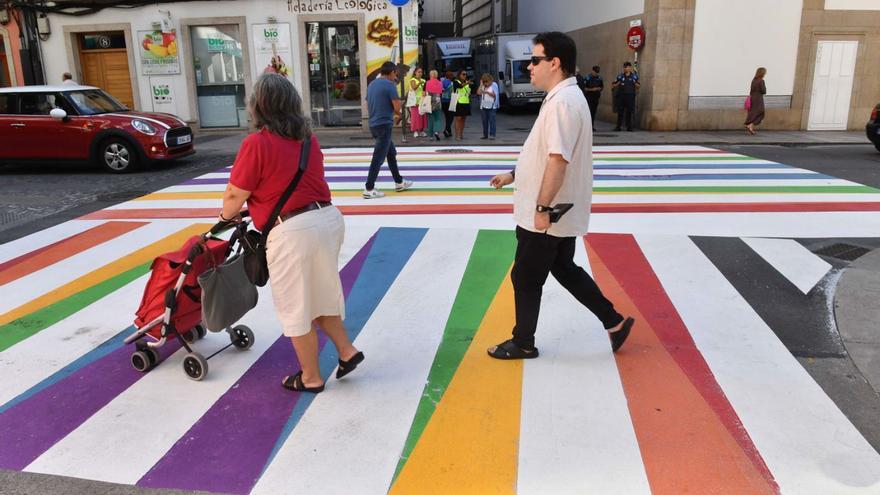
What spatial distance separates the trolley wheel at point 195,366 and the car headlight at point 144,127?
9.35 m

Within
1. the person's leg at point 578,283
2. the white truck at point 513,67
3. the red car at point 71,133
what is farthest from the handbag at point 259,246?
the white truck at point 513,67

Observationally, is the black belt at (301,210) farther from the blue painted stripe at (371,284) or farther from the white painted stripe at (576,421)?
the white painted stripe at (576,421)

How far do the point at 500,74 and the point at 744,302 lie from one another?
2311 cm

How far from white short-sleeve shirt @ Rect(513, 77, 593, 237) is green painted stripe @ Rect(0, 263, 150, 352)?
3.66 meters

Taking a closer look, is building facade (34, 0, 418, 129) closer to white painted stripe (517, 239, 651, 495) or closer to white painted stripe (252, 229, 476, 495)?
white painted stripe (252, 229, 476, 495)

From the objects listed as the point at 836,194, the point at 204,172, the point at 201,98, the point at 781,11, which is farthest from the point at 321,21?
the point at 836,194

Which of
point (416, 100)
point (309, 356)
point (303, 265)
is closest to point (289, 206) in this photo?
point (303, 265)

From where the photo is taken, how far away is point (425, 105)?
631 inches

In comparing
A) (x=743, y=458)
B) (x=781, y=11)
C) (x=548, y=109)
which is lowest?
(x=743, y=458)

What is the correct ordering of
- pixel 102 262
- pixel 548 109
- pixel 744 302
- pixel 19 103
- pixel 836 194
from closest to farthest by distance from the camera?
pixel 548 109 < pixel 744 302 < pixel 102 262 < pixel 836 194 < pixel 19 103

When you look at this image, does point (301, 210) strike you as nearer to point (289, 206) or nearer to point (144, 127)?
point (289, 206)

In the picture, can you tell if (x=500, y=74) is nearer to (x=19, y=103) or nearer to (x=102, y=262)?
(x=19, y=103)

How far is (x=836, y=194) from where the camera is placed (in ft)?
31.0

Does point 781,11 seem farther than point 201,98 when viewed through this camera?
No
